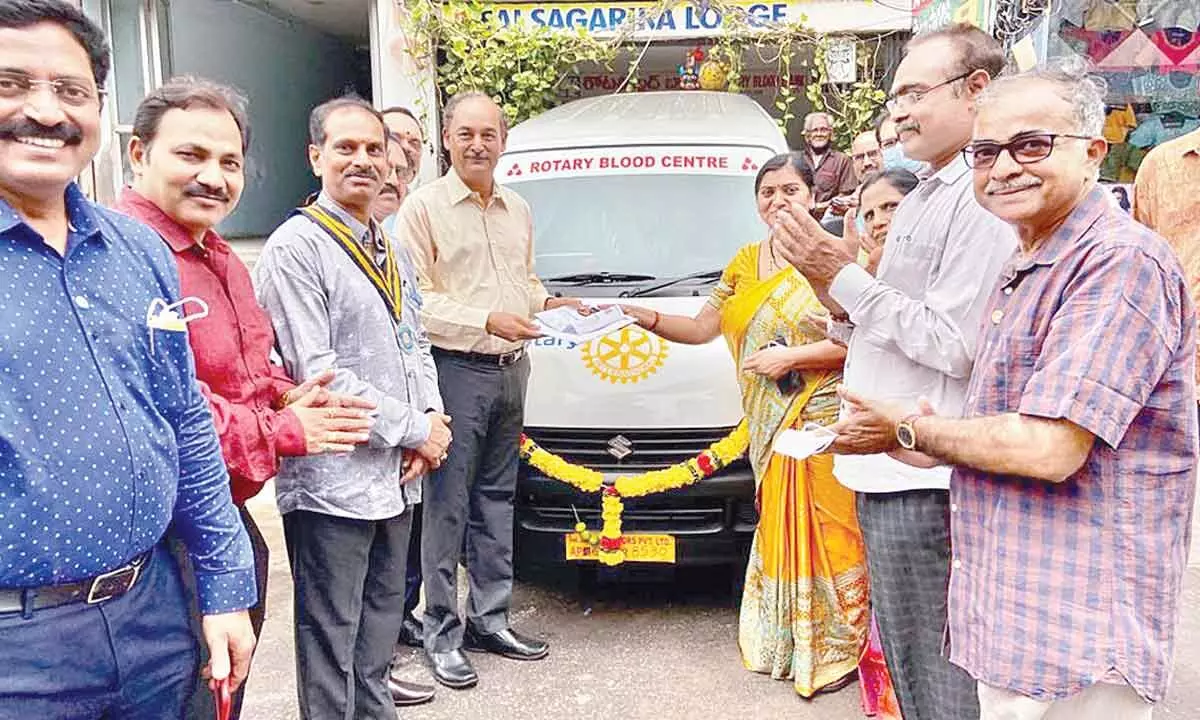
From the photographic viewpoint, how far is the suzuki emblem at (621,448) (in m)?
3.63

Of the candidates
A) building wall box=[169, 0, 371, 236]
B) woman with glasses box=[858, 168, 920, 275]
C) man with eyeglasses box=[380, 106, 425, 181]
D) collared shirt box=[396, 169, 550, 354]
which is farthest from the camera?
building wall box=[169, 0, 371, 236]

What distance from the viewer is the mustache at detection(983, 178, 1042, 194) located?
1583mm

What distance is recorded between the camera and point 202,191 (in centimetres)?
203

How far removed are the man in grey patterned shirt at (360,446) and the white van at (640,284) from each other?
1.13 m

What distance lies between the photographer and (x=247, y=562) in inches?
69.0

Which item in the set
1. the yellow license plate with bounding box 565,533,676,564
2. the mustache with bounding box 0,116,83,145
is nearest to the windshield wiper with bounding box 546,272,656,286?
the yellow license plate with bounding box 565,533,676,564

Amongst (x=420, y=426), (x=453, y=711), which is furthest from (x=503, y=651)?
(x=420, y=426)

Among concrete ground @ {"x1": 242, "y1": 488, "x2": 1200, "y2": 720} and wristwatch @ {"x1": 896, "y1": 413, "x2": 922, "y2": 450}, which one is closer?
wristwatch @ {"x1": 896, "y1": 413, "x2": 922, "y2": 450}

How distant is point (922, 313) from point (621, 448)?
1.83 meters

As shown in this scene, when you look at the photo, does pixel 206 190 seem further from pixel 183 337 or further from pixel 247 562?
pixel 247 562

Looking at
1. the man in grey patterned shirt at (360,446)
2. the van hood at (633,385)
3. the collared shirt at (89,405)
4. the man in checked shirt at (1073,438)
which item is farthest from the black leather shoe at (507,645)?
the man in checked shirt at (1073,438)

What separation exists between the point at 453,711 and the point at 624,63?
7.24 metres

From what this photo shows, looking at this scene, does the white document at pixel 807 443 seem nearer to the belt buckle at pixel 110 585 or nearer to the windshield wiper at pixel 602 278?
the belt buckle at pixel 110 585

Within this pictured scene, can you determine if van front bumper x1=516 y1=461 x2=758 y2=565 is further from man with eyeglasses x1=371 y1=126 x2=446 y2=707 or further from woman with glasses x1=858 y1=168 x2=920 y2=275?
woman with glasses x1=858 y1=168 x2=920 y2=275
